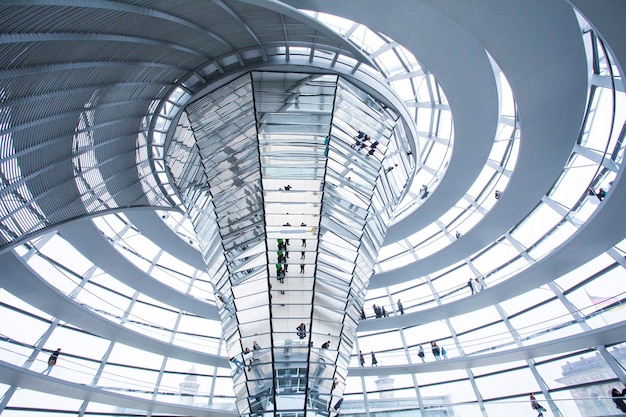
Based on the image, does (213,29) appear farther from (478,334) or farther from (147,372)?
(478,334)

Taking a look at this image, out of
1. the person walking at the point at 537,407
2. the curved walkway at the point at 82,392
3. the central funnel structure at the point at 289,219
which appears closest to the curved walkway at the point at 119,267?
the curved walkway at the point at 82,392

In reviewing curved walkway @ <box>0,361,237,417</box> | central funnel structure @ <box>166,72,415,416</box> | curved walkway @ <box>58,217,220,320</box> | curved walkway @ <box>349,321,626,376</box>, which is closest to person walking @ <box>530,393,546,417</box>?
curved walkway @ <box>349,321,626,376</box>

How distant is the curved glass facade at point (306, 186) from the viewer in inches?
476

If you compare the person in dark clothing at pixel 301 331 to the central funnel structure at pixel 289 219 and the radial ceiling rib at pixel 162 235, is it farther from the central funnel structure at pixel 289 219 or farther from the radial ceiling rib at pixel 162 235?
the radial ceiling rib at pixel 162 235

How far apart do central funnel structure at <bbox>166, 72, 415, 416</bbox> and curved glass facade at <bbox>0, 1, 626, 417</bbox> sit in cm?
9

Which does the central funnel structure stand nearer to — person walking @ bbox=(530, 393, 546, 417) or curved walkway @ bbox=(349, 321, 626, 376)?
person walking @ bbox=(530, 393, 546, 417)

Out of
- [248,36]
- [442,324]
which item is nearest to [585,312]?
[442,324]

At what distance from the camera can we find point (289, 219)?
46.1 feet

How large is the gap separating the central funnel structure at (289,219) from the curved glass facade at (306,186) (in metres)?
0.09

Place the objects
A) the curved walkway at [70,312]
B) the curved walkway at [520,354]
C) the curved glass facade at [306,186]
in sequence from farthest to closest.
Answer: the curved walkway at [70,312]
the curved walkway at [520,354]
the curved glass facade at [306,186]

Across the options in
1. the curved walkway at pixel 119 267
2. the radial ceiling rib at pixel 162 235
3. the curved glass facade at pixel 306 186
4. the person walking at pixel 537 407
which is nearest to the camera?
the curved glass facade at pixel 306 186

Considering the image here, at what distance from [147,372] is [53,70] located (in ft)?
70.4

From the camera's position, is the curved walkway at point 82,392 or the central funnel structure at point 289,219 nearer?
the central funnel structure at point 289,219

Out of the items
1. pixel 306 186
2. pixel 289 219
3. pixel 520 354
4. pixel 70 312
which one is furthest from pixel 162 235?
pixel 520 354
